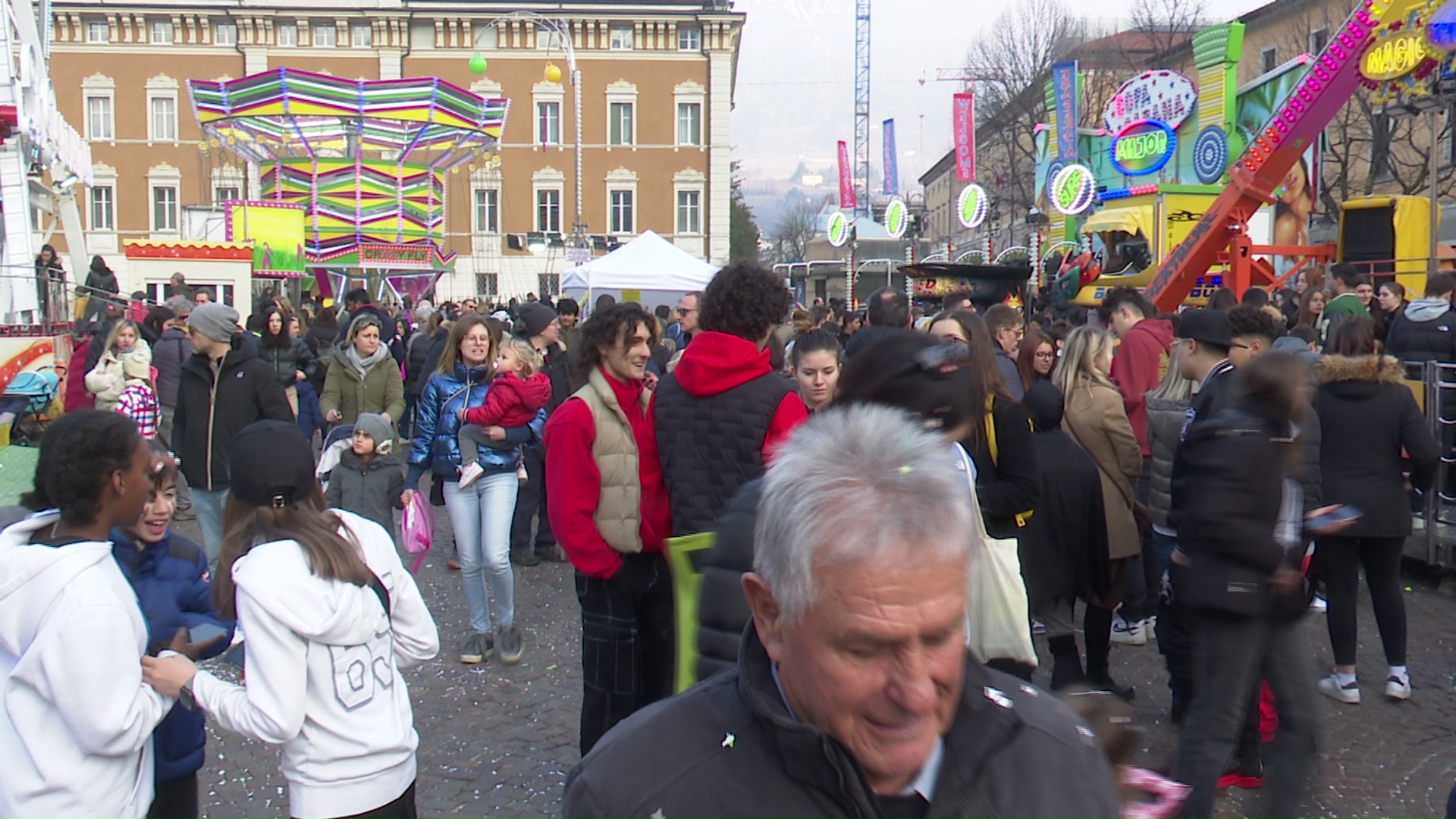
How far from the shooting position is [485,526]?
19.1 ft

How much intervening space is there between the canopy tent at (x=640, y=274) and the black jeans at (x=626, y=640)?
42.6 feet

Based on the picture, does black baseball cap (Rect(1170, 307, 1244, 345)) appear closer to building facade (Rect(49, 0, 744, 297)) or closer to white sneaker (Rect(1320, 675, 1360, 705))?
white sneaker (Rect(1320, 675, 1360, 705))

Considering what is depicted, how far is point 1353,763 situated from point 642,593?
2.88 metres

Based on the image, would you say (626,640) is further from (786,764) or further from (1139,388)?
(1139,388)

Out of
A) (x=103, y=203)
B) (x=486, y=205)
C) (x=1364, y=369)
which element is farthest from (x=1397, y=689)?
(x=103, y=203)

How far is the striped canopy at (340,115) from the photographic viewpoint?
26.6 metres

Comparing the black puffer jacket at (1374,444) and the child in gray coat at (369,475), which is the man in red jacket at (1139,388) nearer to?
the black puffer jacket at (1374,444)

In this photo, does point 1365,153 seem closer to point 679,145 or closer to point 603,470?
point 679,145

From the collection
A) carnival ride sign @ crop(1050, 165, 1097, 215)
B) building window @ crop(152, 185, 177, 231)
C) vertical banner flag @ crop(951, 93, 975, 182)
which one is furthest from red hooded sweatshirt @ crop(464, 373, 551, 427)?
building window @ crop(152, 185, 177, 231)

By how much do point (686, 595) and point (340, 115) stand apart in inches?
1034

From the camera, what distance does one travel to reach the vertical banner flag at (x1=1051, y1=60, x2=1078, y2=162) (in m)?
30.4

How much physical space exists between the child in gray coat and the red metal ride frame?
1131 centimetres

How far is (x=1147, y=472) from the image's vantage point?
6.06m

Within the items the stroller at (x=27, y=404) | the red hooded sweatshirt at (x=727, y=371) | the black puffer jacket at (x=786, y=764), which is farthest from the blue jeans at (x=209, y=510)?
the black puffer jacket at (x=786, y=764)
